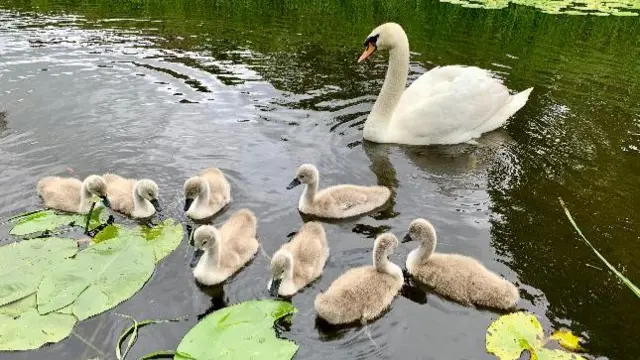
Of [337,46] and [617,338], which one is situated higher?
[337,46]

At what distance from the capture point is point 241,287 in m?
4.92

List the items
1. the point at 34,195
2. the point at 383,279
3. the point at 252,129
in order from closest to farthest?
the point at 383,279 → the point at 34,195 → the point at 252,129

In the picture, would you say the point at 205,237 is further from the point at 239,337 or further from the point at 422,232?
the point at 422,232

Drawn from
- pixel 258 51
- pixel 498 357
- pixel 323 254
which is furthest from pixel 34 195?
pixel 258 51

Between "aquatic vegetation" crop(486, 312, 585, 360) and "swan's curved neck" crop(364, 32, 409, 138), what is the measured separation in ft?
12.4

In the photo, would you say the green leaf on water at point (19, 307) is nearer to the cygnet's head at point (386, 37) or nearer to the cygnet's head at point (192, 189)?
the cygnet's head at point (192, 189)

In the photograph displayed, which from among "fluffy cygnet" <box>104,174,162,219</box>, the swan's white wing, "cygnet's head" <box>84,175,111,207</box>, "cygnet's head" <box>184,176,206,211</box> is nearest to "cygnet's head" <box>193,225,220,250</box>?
"cygnet's head" <box>184,176,206,211</box>

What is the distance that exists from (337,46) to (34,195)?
7.87 meters

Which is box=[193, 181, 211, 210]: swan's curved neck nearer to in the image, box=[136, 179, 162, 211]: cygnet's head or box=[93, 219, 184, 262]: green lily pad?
box=[93, 219, 184, 262]: green lily pad

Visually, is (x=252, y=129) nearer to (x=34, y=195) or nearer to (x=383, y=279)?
(x=34, y=195)

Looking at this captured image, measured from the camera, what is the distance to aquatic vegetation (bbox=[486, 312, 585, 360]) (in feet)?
13.6

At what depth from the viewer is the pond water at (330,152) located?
463 centimetres

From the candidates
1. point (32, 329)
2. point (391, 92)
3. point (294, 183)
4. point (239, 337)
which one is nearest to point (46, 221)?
point (32, 329)

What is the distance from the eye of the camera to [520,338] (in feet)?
14.1
